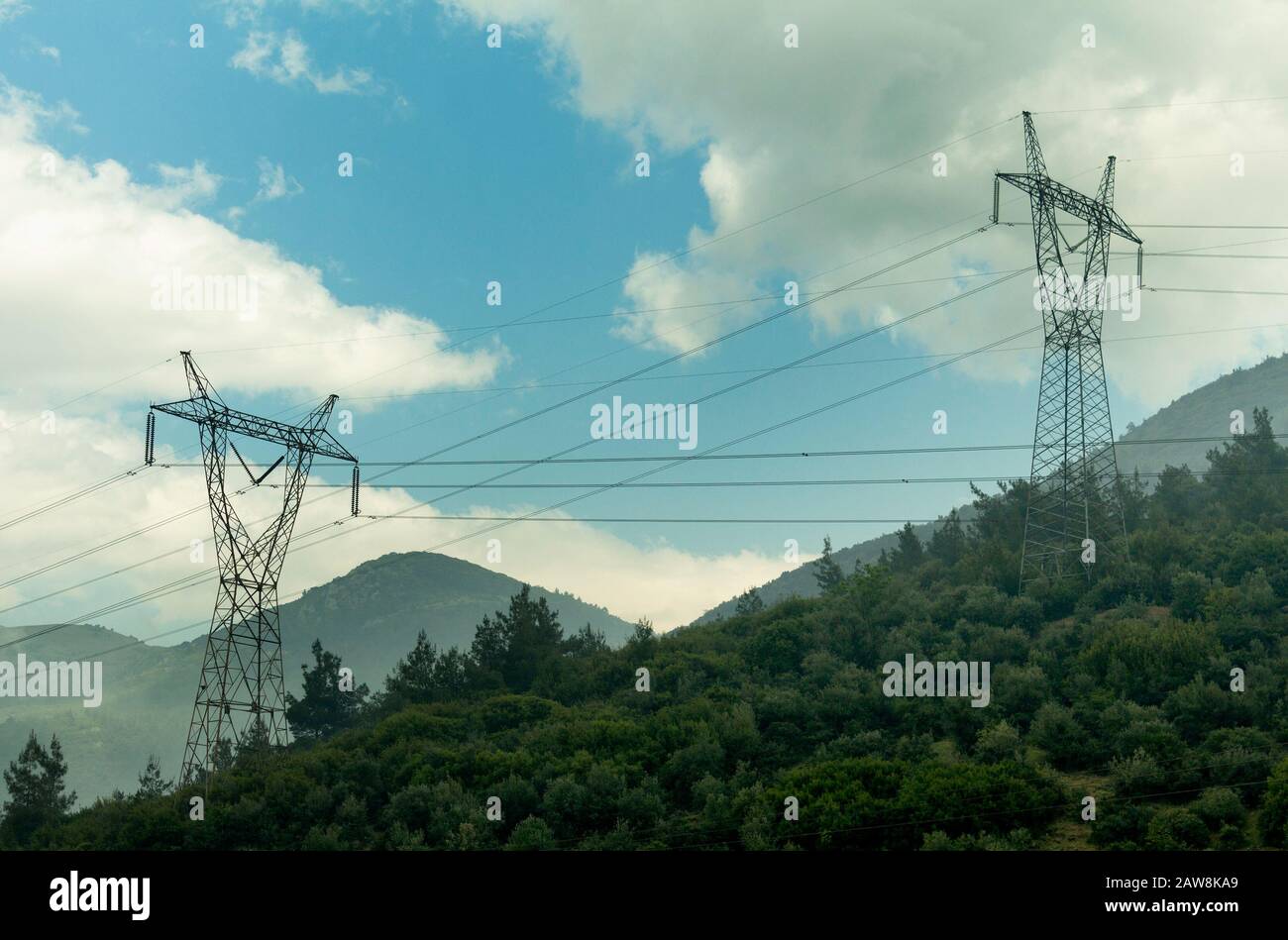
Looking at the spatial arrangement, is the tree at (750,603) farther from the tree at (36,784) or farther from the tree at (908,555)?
the tree at (36,784)

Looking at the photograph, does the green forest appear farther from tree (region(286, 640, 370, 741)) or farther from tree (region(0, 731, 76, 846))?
tree (region(0, 731, 76, 846))

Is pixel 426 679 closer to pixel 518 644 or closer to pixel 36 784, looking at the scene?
pixel 518 644

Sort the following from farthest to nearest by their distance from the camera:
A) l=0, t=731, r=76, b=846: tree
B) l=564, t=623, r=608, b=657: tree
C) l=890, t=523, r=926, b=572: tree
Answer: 1. l=890, t=523, r=926, b=572: tree
2. l=564, t=623, r=608, b=657: tree
3. l=0, t=731, r=76, b=846: tree

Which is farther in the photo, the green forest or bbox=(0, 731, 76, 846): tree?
bbox=(0, 731, 76, 846): tree

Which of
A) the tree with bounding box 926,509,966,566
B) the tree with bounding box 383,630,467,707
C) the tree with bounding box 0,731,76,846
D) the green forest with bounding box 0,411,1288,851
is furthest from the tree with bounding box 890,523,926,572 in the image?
the tree with bounding box 0,731,76,846
